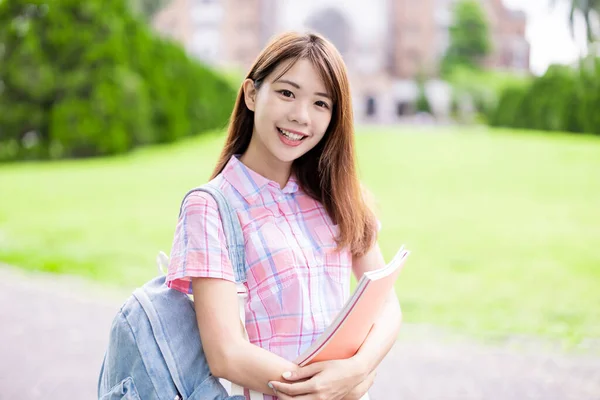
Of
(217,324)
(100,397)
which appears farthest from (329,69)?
(100,397)

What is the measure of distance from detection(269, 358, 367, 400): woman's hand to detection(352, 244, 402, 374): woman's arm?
3 centimetres

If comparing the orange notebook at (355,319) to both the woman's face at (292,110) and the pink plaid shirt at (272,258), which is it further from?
the woman's face at (292,110)

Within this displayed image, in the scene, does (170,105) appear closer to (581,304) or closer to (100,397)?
(581,304)

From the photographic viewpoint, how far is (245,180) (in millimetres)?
1232

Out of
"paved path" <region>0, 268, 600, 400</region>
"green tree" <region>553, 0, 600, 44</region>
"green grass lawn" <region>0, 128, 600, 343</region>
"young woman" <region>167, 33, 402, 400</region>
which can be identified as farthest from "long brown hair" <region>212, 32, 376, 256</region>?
"green tree" <region>553, 0, 600, 44</region>

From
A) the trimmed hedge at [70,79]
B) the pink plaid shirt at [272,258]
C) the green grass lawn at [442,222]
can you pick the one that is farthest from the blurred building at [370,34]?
the pink plaid shirt at [272,258]

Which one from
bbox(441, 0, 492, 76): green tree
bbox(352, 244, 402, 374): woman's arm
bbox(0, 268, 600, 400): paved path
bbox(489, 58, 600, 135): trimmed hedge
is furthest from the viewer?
bbox(441, 0, 492, 76): green tree

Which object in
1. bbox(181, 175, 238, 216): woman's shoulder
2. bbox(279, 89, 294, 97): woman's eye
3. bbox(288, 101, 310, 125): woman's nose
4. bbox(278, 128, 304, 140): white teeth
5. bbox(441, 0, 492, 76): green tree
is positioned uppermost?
bbox(441, 0, 492, 76): green tree

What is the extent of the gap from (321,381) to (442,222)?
5.96 meters

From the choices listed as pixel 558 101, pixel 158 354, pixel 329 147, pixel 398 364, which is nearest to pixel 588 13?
pixel 398 364

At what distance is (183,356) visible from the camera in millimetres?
1081

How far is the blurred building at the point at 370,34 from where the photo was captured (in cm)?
2283

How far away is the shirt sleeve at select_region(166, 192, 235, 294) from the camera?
1072 millimetres

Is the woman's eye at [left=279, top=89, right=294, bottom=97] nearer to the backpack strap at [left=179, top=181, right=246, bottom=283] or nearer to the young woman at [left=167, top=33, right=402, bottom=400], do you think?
the young woman at [left=167, top=33, right=402, bottom=400]
